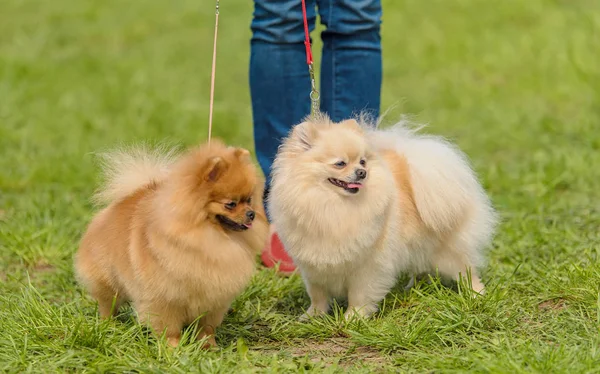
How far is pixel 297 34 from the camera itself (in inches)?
149

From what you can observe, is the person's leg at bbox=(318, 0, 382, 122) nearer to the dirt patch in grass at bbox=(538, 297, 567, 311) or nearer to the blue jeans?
the blue jeans

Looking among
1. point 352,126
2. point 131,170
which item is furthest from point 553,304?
point 131,170

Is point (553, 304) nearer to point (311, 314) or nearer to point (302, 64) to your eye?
point (311, 314)

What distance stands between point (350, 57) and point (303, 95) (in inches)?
11.6

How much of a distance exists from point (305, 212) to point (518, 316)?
3.05ft

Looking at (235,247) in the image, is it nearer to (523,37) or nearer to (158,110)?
(158,110)

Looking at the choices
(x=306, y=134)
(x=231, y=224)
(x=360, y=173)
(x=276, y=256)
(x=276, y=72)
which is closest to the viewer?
(x=231, y=224)

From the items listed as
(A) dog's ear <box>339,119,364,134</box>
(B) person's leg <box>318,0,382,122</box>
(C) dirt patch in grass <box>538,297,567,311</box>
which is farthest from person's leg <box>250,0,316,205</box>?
(C) dirt patch in grass <box>538,297,567,311</box>

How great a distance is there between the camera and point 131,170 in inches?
123

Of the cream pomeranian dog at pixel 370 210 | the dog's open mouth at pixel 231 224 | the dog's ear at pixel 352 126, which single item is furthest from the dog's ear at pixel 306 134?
the dog's open mouth at pixel 231 224

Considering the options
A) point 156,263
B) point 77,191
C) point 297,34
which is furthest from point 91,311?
point 77,191

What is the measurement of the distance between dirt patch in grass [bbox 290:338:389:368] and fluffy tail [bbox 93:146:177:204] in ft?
2.79

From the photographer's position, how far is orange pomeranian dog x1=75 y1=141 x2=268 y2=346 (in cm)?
271

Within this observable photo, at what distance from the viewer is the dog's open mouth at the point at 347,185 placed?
9.97ft
